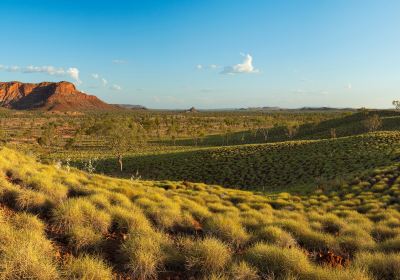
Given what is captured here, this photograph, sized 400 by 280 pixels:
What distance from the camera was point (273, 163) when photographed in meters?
44.5

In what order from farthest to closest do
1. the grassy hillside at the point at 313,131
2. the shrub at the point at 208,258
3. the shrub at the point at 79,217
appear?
the grassy hillside at the point at 313,131 → the shrub at the point at 79,217 → the shrub at the point at 208,258

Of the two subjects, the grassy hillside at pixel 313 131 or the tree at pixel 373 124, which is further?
the grassy hillside at pixel 313 131

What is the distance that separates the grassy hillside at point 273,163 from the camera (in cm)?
3525

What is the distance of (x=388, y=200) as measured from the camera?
1867 centimetres

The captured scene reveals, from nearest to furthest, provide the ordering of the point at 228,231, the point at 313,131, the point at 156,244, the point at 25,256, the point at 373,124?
the point at 25,256 → the point at 156,244 → the point at 228,231 → the point at 373,124 → the point at 313,131

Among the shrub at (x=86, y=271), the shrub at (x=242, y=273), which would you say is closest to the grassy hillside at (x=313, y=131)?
the shrub at (x=242, y=273)

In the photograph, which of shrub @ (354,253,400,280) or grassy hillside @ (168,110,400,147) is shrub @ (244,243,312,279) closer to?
shrub @ (354,253,400,280)

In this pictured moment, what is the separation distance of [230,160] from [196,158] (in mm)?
6844

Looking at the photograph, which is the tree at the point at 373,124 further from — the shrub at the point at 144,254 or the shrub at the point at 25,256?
the shrub at the point at 25,256

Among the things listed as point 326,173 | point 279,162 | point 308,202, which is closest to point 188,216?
point 308,202

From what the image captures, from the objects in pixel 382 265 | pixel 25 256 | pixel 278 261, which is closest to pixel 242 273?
pixel 278 261

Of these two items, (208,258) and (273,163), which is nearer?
(208,258)

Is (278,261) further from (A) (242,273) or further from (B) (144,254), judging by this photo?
(B) (144,254)

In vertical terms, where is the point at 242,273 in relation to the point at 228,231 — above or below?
above
